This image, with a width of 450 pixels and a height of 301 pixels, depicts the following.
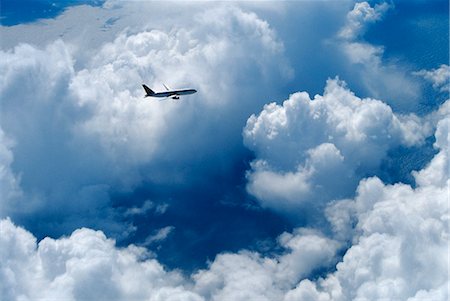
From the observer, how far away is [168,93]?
14225 cm

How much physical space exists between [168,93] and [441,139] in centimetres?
11114

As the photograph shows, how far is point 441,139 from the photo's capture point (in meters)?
177

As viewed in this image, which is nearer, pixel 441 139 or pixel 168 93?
pixel 168 93
